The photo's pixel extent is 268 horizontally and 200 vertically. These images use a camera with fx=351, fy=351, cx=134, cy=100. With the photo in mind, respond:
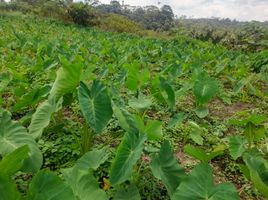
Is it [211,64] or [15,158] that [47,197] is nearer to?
[15,158]

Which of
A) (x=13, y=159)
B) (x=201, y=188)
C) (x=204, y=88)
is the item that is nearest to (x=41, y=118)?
(x=13, y=159)

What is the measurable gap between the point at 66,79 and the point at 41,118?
12.7 inches

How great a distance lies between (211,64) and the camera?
826cm

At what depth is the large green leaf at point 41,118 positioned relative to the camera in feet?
7.53

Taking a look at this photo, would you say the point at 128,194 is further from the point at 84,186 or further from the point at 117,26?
the point at 117,26

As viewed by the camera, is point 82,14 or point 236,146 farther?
point 82,14

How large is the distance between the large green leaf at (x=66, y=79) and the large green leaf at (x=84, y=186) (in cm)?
A: 81

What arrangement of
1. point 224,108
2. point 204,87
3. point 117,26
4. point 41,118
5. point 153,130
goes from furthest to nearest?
1. point 117,26
2. point 224,108
3. point 204,87
4. point 41,118
5. point 153,130

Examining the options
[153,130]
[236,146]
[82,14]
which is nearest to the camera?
Answer: [153,130]

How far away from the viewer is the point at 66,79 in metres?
2.46

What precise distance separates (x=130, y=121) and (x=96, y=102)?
260 millimetres

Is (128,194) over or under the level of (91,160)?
under

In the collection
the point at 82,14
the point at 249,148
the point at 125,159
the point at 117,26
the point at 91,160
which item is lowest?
the point at 117,26

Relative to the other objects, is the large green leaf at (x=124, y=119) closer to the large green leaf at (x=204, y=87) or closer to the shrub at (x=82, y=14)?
the large green leaf at (x=204, y=87)
